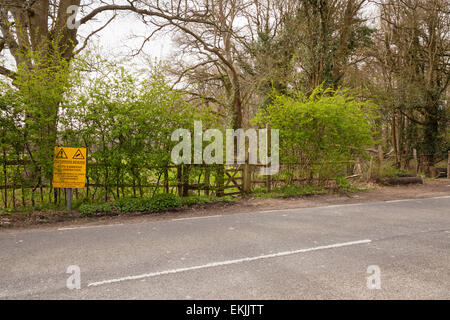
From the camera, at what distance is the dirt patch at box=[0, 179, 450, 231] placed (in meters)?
7.60

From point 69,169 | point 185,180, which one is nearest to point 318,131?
point 185,180

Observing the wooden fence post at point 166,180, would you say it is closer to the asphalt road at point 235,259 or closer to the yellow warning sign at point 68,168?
the asphalt road at point 235,259

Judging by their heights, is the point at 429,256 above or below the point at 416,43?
below

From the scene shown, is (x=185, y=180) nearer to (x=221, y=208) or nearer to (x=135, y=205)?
(x=221, y=208)

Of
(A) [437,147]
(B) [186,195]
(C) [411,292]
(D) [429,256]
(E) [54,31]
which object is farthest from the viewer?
(A) [437,147]

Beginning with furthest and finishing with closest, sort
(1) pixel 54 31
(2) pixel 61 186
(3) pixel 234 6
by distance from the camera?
(3) pixel 234 6 → (1) pixel 54 31 → (2) pixel 61 186

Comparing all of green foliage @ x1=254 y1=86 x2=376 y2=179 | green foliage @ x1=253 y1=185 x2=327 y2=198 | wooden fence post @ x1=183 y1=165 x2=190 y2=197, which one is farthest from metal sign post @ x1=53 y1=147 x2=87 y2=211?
green foliage @ x1=254 y1=86 x2=376 y2=179

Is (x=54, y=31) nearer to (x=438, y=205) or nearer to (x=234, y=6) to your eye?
(x=234, y=6)

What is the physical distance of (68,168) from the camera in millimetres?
8359

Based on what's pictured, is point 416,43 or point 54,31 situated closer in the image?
point 54,31

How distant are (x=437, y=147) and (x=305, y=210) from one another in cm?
1929

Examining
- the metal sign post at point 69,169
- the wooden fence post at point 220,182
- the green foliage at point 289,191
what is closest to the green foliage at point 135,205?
the metal sign post at point 69,169

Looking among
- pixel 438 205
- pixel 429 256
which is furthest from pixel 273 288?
pixel 438 205

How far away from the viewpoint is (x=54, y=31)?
11.9 meters
